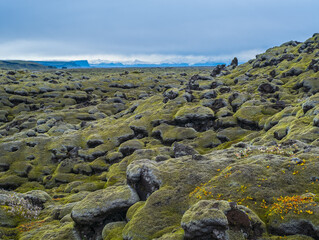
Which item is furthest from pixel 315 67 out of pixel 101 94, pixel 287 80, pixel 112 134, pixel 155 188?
pixel 101 94

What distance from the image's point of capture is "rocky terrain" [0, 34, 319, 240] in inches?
686

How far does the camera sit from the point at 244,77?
136m

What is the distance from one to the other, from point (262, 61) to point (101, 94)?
401 ft

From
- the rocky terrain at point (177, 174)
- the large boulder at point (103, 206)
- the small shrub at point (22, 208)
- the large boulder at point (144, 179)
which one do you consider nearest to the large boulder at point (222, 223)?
the rocky terrain at point (177, 174)

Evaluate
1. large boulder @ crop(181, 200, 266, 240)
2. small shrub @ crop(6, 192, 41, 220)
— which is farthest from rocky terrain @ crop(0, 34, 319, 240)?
small shrub @ crop(6, 192, 41, 220)

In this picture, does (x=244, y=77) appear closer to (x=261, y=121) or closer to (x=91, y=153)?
(x=261, y=121)

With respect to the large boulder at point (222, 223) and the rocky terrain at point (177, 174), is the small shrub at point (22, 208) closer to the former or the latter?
the rocky terrain at point (177, 174)

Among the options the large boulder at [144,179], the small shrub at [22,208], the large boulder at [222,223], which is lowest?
the small shrub at [22,208]

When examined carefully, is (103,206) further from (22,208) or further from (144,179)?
(22,208)

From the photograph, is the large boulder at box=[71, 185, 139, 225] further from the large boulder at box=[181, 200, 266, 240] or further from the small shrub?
the small shrub

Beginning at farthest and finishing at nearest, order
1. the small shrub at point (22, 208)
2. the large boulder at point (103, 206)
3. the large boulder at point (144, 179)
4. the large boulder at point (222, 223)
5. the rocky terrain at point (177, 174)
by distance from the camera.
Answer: the small shrub at point (22, 208), the large boulder at point (144, 179), the large boulder at point (103, 206), the rocky terrain at point (177, 174), the large boulder at point (222, 223)

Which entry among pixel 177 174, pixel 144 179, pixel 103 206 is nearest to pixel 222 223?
pixel 177 174

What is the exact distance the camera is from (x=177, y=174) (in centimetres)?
2672

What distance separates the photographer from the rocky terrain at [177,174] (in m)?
17.4
